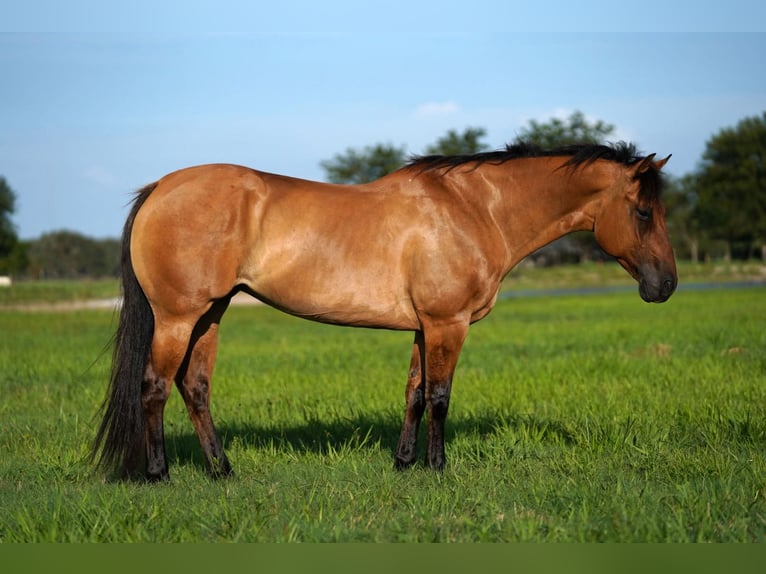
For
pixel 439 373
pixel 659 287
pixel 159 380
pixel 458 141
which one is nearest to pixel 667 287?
pixel 659 287


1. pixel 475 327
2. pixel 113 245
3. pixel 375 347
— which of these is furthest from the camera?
pixel 113 245

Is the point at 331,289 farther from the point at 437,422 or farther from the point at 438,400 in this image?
the point at 437,422

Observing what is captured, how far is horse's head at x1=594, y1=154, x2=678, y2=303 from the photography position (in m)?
5.92

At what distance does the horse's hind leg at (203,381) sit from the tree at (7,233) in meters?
65.3

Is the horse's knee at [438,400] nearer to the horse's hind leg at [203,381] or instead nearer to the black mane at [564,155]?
the horse's hind leg at [203,381]

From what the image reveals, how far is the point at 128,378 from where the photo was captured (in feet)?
19.2

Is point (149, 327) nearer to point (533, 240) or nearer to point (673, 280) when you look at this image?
→ point (533, 240)

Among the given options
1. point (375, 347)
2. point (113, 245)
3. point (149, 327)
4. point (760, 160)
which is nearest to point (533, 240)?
point (149, 327)

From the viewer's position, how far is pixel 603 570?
3.61 meters

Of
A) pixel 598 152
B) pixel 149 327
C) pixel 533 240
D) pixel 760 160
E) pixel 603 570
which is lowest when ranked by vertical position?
pixel 603 570

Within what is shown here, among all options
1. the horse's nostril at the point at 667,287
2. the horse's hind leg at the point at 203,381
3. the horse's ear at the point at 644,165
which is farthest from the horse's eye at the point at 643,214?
the horse's hind leg at the point at 203,381

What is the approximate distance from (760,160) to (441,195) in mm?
74883

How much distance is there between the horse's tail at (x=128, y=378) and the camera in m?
5.79

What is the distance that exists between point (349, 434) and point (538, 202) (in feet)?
8.81
